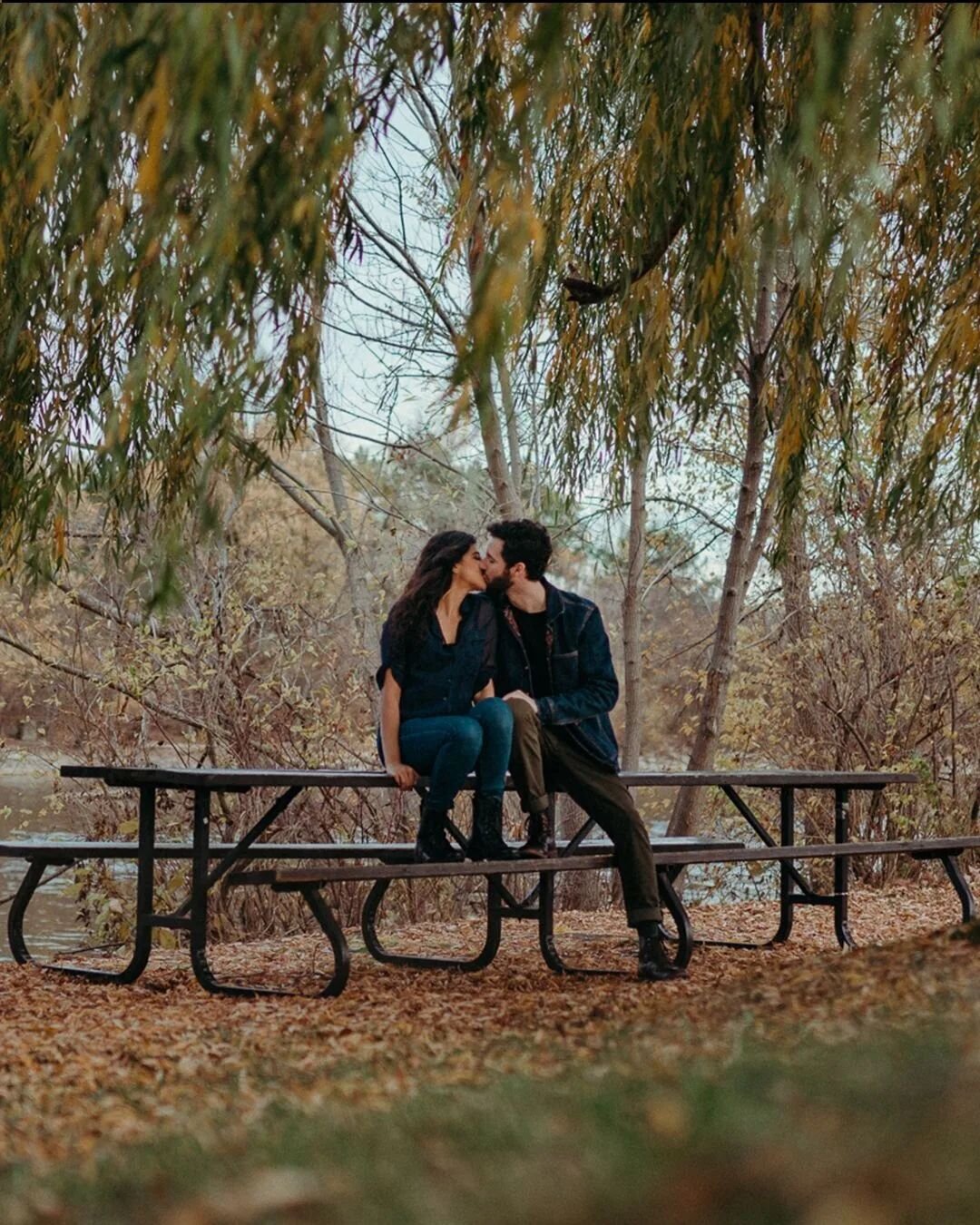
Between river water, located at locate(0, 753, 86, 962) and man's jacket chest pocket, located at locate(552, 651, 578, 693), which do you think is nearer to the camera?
man's jacket chest pocket, located at locate(552, 651, 578, 693)

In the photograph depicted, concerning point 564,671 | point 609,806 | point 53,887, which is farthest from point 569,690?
point 53,887

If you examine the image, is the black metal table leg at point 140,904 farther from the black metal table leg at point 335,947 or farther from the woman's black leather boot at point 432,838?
the woman's black leather boot at point 432,838

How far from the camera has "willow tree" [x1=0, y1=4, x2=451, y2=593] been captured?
10.6 ft

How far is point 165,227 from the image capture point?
3.70m

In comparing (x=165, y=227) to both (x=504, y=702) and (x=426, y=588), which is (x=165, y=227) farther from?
(x=504, y=702)

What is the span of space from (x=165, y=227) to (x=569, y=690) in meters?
2.51

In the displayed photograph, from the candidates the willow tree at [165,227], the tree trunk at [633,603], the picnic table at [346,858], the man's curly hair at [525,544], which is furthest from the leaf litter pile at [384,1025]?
the tree trunk at [633,603]

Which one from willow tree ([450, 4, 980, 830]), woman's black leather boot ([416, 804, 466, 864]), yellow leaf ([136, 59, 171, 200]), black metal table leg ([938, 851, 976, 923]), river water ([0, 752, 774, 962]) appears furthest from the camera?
river water ([0, 752, 774, 962])

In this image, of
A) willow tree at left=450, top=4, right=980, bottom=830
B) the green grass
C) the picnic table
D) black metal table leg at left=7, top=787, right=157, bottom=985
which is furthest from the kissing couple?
the green grass

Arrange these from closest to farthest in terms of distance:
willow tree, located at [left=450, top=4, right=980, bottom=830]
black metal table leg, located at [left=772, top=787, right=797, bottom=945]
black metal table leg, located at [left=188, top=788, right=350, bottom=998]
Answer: willow tree, located at [left=450, top=4, right=980, bottom=830] < black metal table leg, located at [left=188, top=788, right=350, bottom=998] < black metal table leg, located at [left=772, top=787, right=797, bottom=945]

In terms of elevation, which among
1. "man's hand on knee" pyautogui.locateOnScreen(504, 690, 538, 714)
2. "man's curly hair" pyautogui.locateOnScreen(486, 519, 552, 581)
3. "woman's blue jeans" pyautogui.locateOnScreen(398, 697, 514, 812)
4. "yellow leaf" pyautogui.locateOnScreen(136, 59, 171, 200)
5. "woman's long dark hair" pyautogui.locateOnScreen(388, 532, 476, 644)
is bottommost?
"woman's blue jeans" pyautogui.locateOnScreen(398, 697, 514, 812)

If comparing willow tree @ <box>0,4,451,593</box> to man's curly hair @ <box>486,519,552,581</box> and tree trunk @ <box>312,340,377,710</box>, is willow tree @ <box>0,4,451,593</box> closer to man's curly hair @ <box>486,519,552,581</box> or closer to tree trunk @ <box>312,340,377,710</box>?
man's curly hair @ <box>486,519,552,581</box>

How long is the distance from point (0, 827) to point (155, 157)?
1393cm

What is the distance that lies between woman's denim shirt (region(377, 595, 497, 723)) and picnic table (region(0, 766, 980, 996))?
289 millimetres
